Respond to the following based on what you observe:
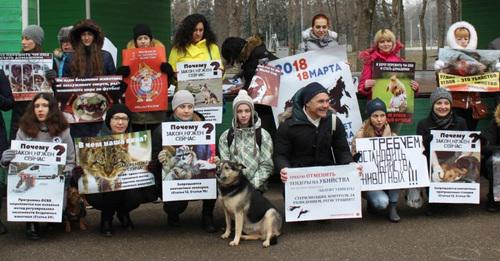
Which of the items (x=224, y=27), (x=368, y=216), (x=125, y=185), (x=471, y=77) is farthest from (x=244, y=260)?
(x=224, y=27)

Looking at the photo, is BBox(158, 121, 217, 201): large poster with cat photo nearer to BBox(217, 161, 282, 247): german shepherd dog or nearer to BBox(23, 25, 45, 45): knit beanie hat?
BBox(217, 161, 282, 247): german shepherd dog

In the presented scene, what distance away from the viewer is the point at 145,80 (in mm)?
7316

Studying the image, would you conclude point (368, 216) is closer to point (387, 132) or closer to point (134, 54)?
point (387, 132)

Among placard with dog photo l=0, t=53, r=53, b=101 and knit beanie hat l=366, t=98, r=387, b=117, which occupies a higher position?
placard with dog photo l=0, t=53, r=53, b=101

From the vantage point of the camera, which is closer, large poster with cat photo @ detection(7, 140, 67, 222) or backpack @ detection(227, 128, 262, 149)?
large poster with cat photo @ detection(7, 140, 67, 222)

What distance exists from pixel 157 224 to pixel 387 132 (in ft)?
8.53

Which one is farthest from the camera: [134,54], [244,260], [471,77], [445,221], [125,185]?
[471,77]

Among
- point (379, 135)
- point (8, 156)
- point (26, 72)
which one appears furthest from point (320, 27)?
point (8, 156)

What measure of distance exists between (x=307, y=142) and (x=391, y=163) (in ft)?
3.15

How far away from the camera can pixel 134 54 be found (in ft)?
23.8

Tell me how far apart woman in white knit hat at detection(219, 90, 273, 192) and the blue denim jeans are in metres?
1.17

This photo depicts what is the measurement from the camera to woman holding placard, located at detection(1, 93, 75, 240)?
20.5 ft

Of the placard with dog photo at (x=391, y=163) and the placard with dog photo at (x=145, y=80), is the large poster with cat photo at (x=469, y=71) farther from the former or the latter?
the placard with dog photo at (x=145, y=80)

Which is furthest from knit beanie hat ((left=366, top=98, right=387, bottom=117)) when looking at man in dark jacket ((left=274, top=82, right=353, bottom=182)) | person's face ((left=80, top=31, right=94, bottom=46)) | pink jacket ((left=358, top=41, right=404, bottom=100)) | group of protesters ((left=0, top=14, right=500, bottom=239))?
person's face ((left=80, top=31, right=94, bottom=46))
